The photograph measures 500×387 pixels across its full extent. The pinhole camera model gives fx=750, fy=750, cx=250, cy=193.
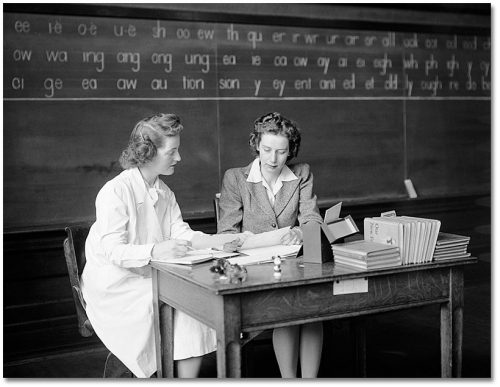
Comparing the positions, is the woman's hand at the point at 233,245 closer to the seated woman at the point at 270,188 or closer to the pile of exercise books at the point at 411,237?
the seated woman at the point at 270,188

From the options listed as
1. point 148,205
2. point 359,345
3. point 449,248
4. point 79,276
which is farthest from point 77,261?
point 449,248

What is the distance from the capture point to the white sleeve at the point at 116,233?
9.96ft

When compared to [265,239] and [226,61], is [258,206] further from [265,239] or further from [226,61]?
[226,61]

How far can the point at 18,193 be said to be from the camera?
425 cm

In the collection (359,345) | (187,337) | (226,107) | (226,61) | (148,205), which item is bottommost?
(359,345)

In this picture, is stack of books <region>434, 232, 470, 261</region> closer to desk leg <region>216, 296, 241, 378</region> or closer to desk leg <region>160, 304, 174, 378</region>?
desk leg <region>216, 296, 241, 378</region>

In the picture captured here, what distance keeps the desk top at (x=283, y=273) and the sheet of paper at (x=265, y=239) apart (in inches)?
13.1

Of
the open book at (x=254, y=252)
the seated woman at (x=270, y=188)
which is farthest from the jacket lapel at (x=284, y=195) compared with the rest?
the open book at (x=254, y=252)

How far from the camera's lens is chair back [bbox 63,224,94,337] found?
338cm

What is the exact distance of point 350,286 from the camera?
9.22 ft

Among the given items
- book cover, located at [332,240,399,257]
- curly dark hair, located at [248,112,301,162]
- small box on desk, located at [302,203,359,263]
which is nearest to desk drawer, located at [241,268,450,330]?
book cover, located at [332,240,399,257]

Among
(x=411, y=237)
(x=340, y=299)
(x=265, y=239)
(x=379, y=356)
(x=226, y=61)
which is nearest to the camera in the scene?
(x=340, y=299)

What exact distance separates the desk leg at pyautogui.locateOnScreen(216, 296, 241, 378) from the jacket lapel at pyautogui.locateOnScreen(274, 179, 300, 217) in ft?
3.88

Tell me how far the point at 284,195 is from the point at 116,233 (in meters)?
0.98
